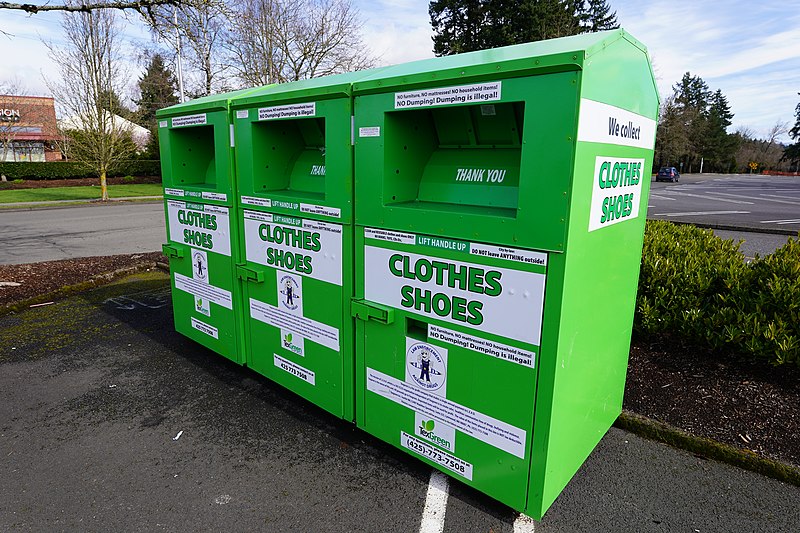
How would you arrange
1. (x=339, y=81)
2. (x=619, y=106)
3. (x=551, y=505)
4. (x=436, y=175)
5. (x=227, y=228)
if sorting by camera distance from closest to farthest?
1. (x=619, y=106)
2. (x=551, y=505)
3. (x=436, y=175)
4. (x=339, y=81)
5. (x=227, y=228)

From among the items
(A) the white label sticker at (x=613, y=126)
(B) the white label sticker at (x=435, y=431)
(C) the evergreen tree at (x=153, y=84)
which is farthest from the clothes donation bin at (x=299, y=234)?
(C) the evergreen tree at (x=153, y=84)

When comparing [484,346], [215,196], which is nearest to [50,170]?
[215,196]

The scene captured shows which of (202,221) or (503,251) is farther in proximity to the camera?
(202,221)

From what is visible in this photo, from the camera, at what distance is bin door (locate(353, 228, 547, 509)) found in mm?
2303

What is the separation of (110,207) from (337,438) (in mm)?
19979

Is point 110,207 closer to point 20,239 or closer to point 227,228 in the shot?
point 20,239

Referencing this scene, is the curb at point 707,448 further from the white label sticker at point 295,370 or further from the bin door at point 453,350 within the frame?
the white label sticker at point 295,370

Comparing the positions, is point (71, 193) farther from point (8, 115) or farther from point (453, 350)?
point (453, 350)

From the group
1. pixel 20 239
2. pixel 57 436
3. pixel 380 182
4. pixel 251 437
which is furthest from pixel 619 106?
pixel 20 239

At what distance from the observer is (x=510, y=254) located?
2.25 metres

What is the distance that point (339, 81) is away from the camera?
9.95 feet

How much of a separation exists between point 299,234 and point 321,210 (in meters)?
0.32

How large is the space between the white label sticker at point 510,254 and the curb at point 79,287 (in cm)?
585

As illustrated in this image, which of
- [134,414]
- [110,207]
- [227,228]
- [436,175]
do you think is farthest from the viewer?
[110,207]
